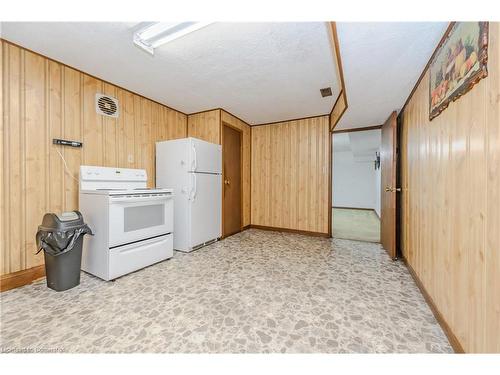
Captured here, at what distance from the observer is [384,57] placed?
5.28 feet

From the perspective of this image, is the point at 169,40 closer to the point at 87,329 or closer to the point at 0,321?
the point at 87,329

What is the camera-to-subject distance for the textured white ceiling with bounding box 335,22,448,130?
4.32 ft

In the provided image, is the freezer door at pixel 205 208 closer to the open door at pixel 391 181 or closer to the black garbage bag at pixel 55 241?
the black garbage bag at pixel 55 241

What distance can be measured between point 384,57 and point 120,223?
9.29ft

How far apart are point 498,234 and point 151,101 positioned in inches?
151

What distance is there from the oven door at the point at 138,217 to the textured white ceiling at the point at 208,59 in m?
1.47

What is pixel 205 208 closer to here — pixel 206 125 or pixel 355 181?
pixel 206 125

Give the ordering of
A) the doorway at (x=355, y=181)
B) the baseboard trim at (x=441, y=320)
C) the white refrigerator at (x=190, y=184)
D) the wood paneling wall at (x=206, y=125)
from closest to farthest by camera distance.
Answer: the baseboard trim at (x=441, y=320), the white refrigerator at (x=190, y=184), the wood paneling wall at (x=206, y=125), the doorway at (x=355, y=181)

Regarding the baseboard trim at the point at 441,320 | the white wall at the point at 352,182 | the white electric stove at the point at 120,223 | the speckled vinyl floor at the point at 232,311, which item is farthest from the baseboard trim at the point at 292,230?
the white wall at the point at 352,182

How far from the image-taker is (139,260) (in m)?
2.30

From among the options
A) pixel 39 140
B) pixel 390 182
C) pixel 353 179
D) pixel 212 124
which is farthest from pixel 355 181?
pixel 39 140

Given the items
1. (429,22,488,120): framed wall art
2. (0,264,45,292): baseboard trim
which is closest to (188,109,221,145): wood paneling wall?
(0,264,45,292): baseboard trim

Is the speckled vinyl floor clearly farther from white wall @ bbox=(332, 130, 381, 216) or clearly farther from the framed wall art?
white wall @ bbox=(332, 130, 381, 216)

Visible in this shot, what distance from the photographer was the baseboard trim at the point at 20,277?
6.10 ft
